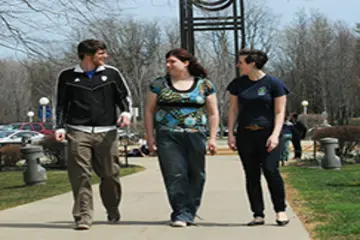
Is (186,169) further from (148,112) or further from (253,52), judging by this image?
(253,52)

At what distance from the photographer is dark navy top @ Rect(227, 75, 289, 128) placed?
593 cm

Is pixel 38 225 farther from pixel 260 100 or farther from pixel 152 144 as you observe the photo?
pixel 260 100

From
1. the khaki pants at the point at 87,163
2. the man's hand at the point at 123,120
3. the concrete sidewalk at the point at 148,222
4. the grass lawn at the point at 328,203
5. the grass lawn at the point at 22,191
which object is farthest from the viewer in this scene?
the grass lawn at the point at 22,191

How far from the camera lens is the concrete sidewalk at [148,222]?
552 centimetres

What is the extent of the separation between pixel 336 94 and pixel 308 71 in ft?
13.1

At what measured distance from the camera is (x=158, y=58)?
54250 mm

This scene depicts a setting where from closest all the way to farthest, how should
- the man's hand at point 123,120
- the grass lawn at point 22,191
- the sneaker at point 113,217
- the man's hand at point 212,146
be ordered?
the man's hand at point 123,120
the man's hand at point 212,146
the sneaker at point 113,217
the grass lawn at point 22,191

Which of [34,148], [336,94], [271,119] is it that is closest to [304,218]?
[271,119]

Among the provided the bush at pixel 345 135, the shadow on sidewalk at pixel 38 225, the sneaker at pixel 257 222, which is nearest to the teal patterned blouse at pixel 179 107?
the sneaker at pixel 257 222

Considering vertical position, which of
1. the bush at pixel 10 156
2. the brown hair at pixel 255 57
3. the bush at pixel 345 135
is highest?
the brown hair at pixel 255 57

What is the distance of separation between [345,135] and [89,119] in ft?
41.6

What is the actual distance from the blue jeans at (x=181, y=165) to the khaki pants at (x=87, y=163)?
0.48 m

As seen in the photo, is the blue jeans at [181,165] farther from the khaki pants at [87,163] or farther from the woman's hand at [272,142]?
the woman's hand at [272,142]

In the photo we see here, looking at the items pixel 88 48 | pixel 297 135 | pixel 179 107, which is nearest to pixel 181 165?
pixel 179 107
